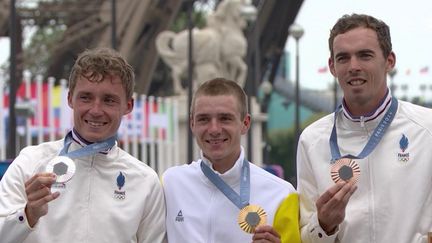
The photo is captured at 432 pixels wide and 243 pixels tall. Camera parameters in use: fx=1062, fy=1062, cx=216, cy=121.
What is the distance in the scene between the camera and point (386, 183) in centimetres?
490

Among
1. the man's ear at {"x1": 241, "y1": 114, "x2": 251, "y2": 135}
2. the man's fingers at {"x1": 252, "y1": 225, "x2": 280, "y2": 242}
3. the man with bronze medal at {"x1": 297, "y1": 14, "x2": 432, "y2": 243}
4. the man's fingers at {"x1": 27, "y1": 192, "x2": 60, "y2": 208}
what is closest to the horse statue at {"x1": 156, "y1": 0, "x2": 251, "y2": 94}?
the man's ear at {"x1": 241, "y1": 114, "x2": 251, "y2": 135}

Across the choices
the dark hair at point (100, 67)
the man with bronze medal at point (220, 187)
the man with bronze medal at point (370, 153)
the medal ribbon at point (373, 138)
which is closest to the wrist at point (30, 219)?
the dark hair at point (100, 67)

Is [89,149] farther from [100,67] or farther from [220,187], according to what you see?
[220,187]

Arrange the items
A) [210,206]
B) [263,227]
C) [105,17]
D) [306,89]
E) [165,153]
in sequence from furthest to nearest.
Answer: [306,89]
[105,17]
[165,153]
[210,206]
[263,227]

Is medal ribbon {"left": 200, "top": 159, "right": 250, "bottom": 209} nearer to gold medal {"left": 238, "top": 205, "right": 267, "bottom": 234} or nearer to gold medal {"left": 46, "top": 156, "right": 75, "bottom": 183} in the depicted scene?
gold medal {"left": 238, "top": 205, "right": 267, "bottom": 234}

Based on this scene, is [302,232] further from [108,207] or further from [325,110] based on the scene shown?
[325,110]

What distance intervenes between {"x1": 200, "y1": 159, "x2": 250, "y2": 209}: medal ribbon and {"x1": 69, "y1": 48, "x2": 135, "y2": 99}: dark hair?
618 mm

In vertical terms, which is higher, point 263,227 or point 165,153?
point 263,227

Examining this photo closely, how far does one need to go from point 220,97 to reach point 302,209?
70 cm

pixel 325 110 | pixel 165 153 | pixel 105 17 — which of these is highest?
pixel 105 17

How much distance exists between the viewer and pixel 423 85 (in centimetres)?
7912

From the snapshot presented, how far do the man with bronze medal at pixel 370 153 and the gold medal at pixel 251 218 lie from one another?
0.23m

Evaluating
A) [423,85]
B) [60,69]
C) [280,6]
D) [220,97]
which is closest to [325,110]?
[423,85]

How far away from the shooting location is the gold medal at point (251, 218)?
4.92 metres
